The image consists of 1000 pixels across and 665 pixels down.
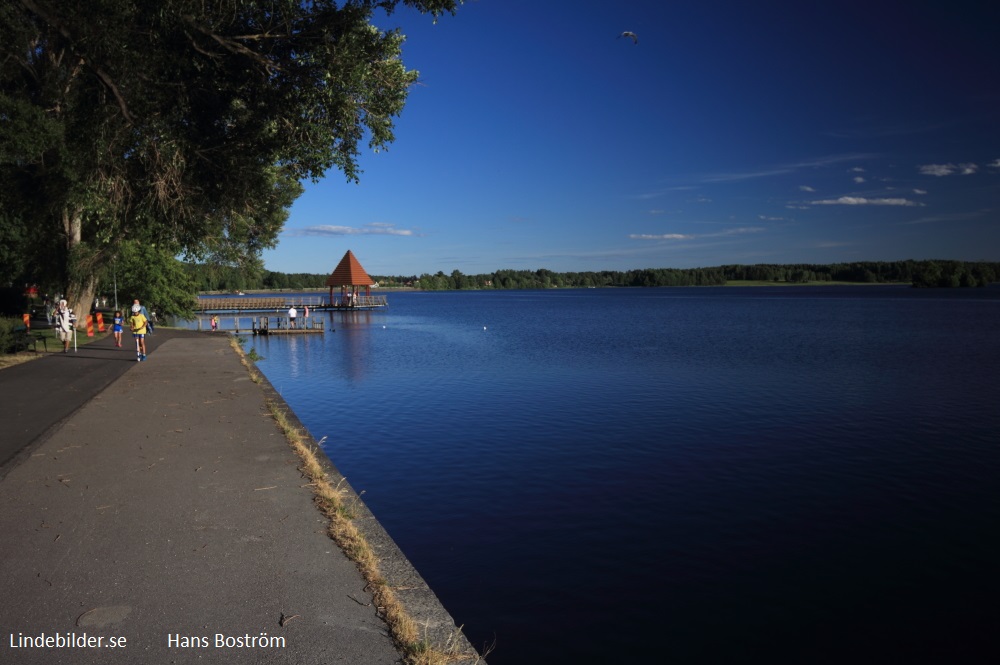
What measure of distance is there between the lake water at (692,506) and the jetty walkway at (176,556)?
2469 mm

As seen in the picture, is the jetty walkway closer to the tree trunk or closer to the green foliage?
the tree trunk

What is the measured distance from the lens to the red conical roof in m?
92.9

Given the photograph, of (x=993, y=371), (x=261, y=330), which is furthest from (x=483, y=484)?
(x=261, y=330)

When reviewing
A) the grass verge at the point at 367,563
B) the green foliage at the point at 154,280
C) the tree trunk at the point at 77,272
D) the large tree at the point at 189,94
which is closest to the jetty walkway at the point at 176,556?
the grass verge at the point at 367,563

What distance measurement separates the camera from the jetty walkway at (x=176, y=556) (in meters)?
4.77

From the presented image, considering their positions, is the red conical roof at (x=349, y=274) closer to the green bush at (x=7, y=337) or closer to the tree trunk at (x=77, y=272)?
the tree trunk at (x=77, y=272)

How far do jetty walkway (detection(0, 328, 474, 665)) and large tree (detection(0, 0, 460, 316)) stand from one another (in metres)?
5.68

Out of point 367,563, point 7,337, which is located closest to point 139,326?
point 7,337

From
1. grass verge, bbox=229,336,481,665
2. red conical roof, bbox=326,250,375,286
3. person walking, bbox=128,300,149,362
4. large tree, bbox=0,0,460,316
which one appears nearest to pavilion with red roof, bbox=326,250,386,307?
red conical roof, bbox=326,250,375,286

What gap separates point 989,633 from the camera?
312 inches

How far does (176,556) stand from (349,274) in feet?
296

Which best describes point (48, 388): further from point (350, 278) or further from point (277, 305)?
point (277, 305)

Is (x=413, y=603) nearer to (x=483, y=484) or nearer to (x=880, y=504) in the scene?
(x=483, y=484)

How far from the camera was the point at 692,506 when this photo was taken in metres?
11.9
